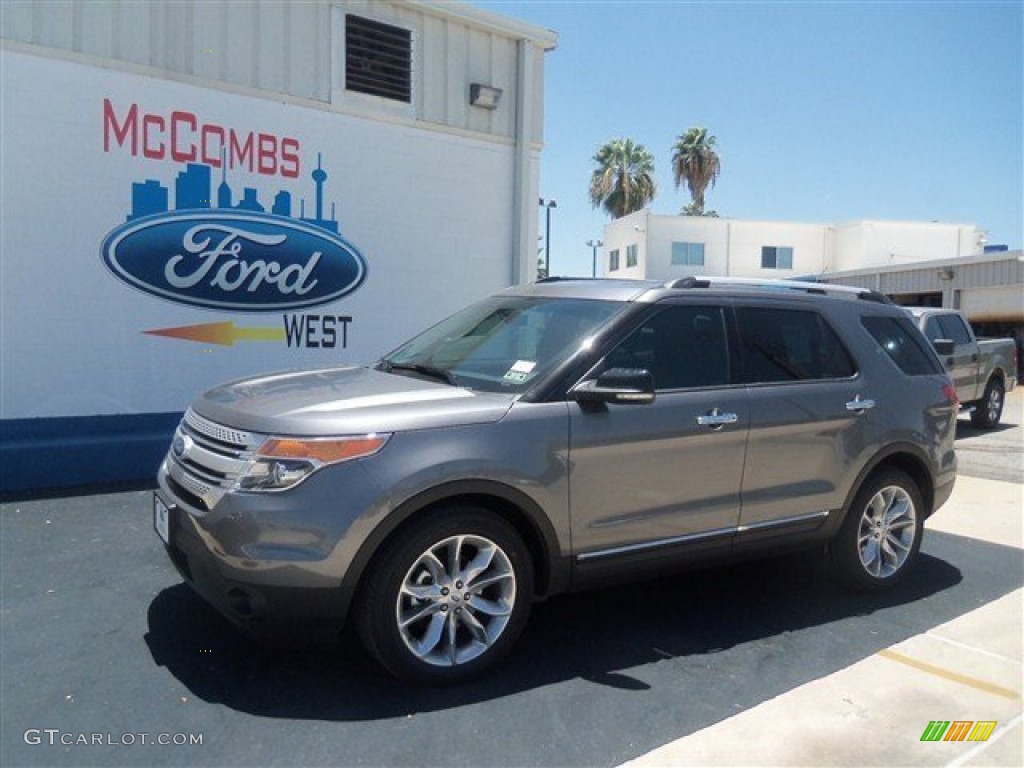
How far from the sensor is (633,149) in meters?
46.0

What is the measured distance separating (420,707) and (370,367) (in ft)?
6.30

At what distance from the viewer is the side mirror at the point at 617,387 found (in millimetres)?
3742

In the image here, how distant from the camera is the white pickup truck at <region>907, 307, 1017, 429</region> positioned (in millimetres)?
11820

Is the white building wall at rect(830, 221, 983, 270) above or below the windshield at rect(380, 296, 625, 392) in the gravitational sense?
above

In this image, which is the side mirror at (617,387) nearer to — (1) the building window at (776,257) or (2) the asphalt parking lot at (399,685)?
(2) the asphalt parking lot at (399,685)

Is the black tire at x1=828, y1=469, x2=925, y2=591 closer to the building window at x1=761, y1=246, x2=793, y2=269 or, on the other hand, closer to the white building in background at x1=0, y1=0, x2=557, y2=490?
the white building in background at x1=0, y1=0, x2=557, y2=490

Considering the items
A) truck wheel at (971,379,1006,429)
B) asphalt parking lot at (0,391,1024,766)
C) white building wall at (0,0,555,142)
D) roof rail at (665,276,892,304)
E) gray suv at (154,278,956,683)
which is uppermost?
white building wall at (0,0,555,142)

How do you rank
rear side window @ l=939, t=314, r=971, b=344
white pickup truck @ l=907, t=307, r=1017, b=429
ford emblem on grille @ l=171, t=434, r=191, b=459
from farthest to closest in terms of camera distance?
rear side window @ l=939, t=314, r=971, b=344
white pickup truck @ l=907, t=307, r=1017, b=429
ford emblem on grille @ l=171, t=434, r=191, b=459

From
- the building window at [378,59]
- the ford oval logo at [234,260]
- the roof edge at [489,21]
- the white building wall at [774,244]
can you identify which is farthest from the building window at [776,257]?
the ford oval logo at [234,260]

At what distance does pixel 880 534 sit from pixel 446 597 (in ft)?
9.69

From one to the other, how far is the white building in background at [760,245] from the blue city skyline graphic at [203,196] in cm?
3076

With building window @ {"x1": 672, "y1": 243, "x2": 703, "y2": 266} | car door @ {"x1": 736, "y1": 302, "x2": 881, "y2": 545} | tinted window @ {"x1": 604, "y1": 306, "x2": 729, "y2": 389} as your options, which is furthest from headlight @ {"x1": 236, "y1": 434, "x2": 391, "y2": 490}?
building window @ {"x1": 672, "y1": 243, "x2": 703, "y2": 266}

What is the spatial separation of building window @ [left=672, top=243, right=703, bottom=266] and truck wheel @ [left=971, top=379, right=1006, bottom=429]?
25663 mm

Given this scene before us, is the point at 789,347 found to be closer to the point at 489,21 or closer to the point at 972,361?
the point at 489,21
